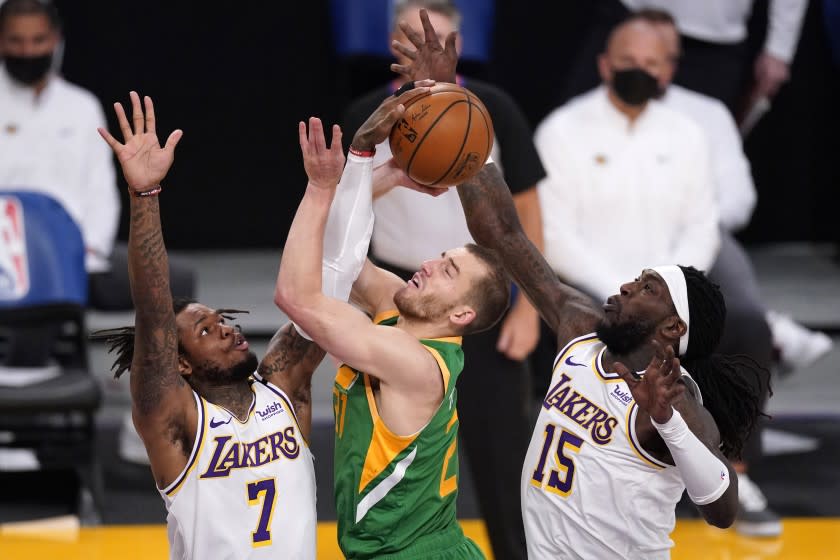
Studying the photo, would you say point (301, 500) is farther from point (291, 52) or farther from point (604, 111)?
point (291, 52)

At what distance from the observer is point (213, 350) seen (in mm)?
3973

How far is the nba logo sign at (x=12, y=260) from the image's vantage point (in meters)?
6.32

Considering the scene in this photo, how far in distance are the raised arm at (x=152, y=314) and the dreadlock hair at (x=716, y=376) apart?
139cm

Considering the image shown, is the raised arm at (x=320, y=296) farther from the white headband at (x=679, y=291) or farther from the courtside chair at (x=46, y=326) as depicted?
the courtside chair at (x=46, y=326)

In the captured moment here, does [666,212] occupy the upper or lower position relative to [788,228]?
upper

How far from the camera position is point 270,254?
10.0 m

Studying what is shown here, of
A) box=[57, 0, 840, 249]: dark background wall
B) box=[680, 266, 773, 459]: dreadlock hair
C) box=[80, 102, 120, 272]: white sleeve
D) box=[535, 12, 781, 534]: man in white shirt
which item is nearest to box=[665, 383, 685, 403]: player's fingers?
box=[680, 266, 773, 459]: dreadlock hair

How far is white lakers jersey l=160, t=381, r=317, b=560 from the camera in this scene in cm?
389

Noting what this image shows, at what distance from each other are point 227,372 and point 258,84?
6169 millimetres

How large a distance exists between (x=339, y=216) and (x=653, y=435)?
1013 mm

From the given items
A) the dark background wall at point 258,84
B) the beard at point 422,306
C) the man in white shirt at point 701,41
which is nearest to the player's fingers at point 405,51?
the beard at point 422,306

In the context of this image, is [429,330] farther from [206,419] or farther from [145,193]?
[145,193]

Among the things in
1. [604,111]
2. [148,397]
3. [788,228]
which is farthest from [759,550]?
[788,228]

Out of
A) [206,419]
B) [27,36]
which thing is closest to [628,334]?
[206,419]
